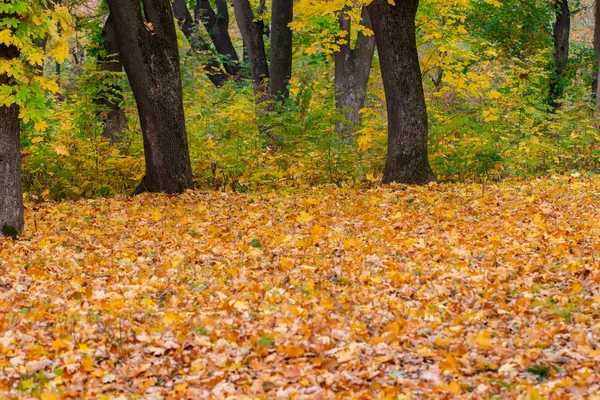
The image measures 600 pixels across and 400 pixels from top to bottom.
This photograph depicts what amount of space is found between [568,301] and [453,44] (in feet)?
27.8

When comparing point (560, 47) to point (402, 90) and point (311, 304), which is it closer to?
point (402, 90)

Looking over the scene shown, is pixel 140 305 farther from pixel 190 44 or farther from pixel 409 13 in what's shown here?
pixel 190 44

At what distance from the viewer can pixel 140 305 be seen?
584cm

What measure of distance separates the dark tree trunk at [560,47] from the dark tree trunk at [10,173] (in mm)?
17529

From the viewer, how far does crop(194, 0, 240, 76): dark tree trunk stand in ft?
72.3

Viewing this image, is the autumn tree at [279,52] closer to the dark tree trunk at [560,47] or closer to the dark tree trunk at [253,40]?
the dark tree trunk at [253,40]

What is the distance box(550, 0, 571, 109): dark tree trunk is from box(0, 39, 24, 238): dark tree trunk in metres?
17.5

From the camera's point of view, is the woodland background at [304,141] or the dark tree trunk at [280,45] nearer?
the woodland background at [304,141]

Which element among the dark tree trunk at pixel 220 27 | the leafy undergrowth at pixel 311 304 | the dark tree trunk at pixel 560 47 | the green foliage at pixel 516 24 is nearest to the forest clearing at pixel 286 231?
the leafy undergrowth at pixel 311 304

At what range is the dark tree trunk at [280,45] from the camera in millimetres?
15984

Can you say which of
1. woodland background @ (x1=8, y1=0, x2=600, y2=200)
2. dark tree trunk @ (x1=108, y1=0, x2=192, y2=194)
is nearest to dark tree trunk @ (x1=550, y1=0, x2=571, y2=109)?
woodland background @ (x1=8, y1=0, x2=600, y2=200)

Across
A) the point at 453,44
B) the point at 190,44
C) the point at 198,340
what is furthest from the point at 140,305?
the point at 190,44

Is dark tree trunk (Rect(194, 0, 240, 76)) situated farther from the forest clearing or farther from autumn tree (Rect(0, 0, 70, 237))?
autumn tree (Rect(0, 0, 70, 237))

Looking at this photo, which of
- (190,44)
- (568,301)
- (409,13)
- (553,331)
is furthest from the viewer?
(190,44)
